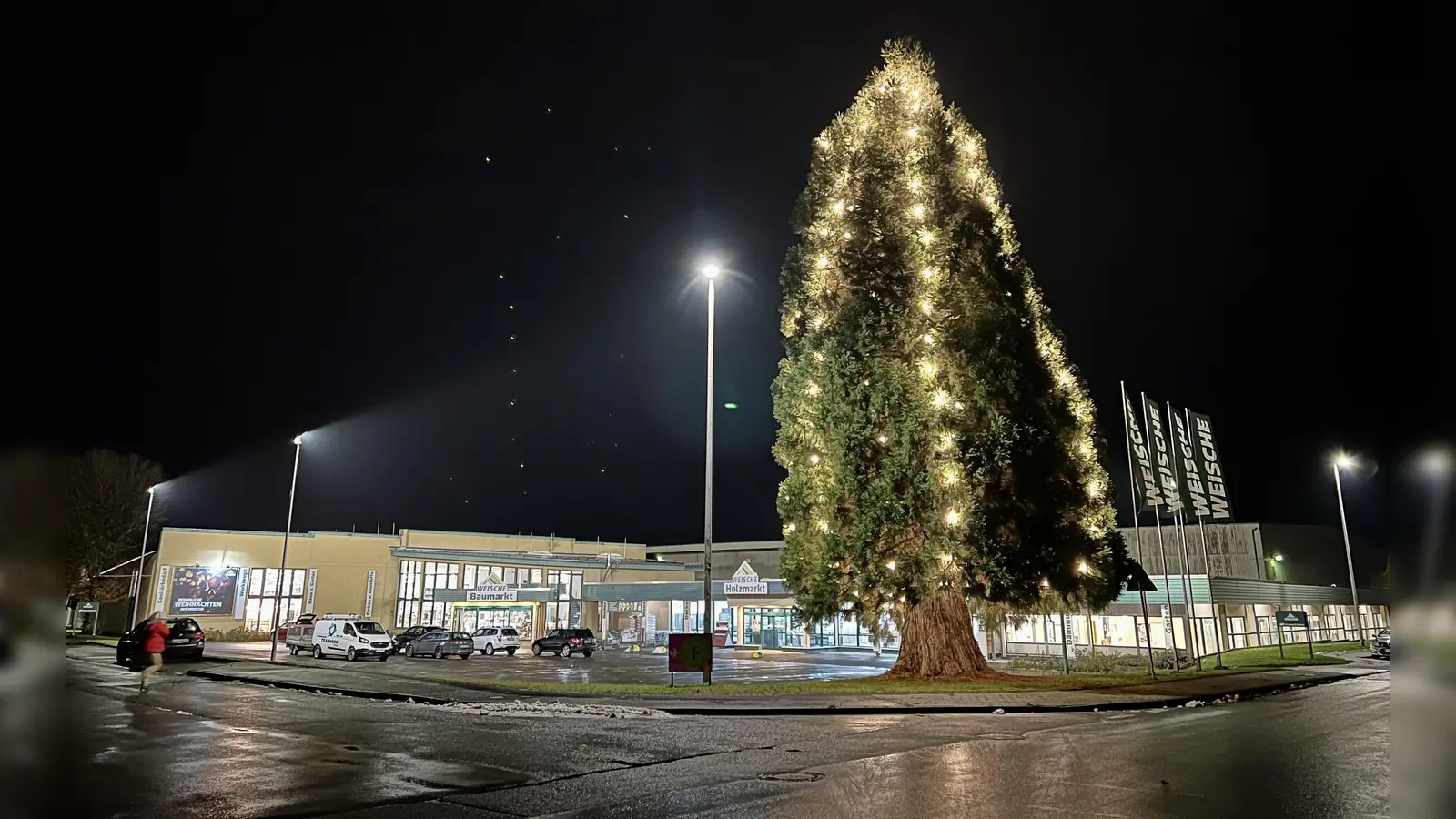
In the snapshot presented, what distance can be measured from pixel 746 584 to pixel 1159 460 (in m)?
24.7

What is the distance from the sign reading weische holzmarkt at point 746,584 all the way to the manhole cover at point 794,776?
40.3m

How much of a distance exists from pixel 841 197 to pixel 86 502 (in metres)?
55.7

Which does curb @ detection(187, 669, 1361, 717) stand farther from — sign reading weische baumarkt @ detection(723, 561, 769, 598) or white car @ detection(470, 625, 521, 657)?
sign reading weische baumarkt @ detection(723, 561, 769, 598)

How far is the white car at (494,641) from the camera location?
157 ft

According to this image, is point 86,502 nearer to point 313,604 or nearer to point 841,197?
point 313,604

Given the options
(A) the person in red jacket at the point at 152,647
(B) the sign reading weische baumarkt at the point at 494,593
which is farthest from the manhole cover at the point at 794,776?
(B) the sign reading weische baumarkt at the point at 494,593

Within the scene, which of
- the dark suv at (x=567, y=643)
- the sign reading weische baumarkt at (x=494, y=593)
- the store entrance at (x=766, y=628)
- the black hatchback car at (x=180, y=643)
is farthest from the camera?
the sign reading weische baumarkt at (x=494, y=593)

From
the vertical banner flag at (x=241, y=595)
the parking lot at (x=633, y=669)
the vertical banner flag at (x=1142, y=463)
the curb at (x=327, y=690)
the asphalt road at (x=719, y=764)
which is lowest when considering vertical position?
the parking lot at (x=633, y=669)

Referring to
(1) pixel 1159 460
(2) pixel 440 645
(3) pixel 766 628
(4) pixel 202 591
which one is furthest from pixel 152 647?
(4) pixel 202 591

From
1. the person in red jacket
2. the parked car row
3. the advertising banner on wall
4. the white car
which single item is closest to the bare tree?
the advertising banner on wall

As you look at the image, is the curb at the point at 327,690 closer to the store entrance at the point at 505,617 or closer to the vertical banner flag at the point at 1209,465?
the vertical banner flag at the point at 1209,465

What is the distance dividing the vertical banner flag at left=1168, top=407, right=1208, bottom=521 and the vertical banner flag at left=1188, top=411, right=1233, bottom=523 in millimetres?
407

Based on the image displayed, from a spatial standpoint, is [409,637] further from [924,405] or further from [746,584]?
[924,405]

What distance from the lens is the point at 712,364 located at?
23.0m
